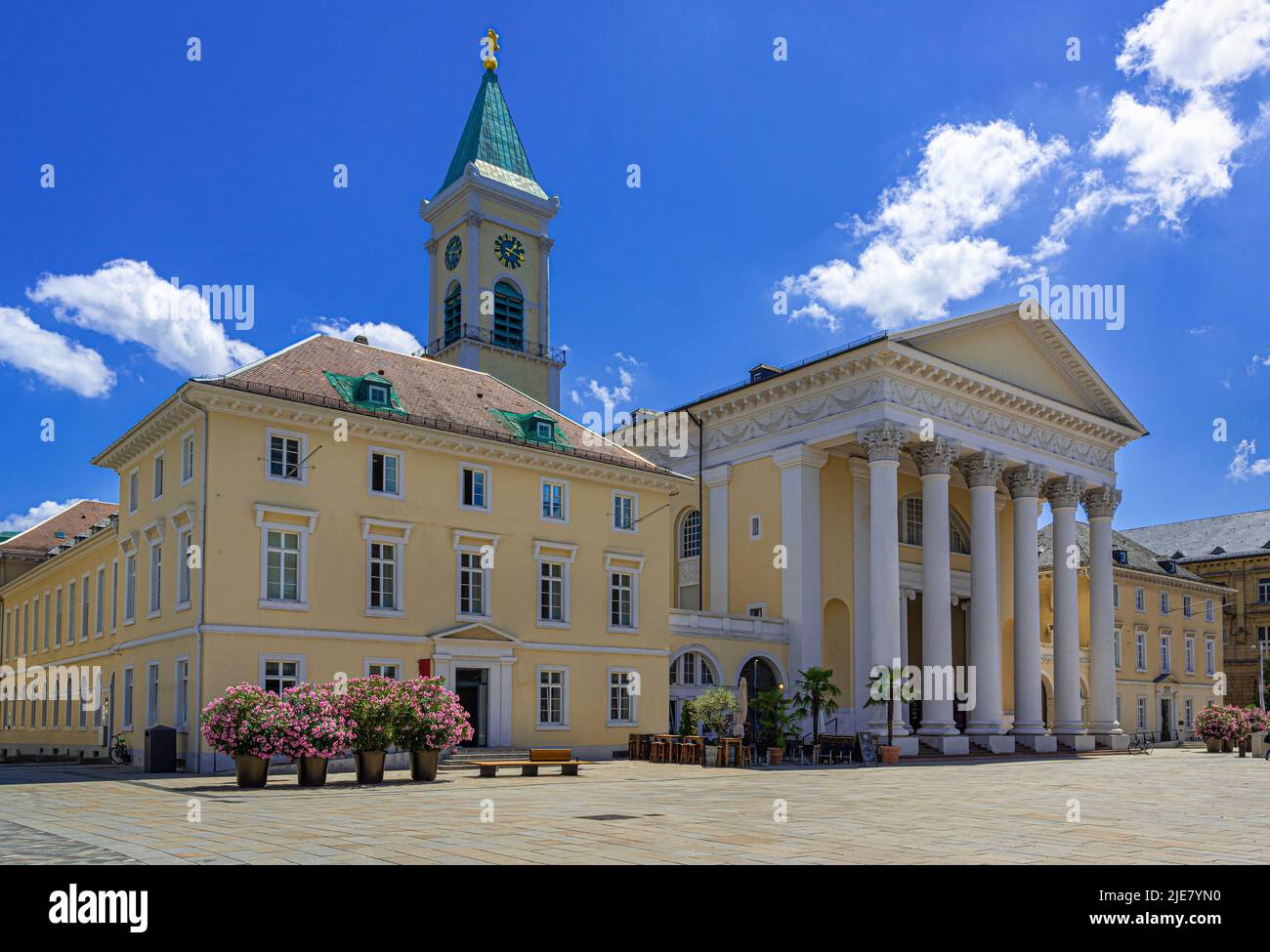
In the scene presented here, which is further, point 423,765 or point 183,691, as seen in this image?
point 183,691

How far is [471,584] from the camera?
3600 centimetres

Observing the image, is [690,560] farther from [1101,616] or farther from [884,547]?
[1101,616]

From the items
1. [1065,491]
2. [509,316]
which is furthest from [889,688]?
[509,316]

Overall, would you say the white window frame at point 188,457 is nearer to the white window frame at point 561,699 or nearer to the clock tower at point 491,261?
the white window frame at point 561,699

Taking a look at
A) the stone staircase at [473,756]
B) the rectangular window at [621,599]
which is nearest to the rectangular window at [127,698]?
the stone staircase at [473,756]

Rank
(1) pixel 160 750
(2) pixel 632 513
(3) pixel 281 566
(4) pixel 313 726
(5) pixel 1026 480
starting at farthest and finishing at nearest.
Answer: (5) pixel 1026 480, (2) pixel 632 513, (3) pixel 281 566, (1) pixel 160 750, (4) pixel 313 726

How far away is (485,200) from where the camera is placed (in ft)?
224

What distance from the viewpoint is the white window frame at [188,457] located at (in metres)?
31.7

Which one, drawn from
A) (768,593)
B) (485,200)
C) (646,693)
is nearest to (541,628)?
(646,693)

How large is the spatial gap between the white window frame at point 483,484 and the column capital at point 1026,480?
26.5 metres

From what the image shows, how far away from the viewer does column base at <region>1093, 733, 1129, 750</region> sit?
181 ft

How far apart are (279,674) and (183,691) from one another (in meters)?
2.43

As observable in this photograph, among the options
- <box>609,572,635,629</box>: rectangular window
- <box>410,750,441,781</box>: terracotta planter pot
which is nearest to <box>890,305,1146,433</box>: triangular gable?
<box>609,572,635,629</box>: rectangular window

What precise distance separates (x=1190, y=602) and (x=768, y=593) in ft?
124
